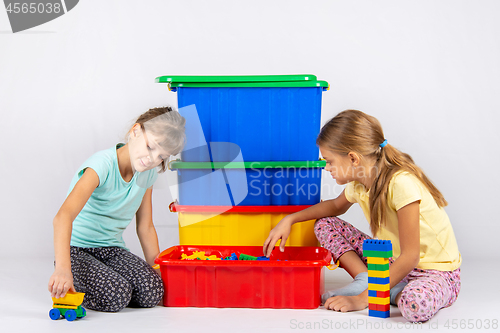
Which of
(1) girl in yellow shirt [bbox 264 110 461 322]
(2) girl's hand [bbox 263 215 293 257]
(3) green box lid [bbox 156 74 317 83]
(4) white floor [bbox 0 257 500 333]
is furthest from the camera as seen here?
(3) green box lid [bbox 156 74 317 83]

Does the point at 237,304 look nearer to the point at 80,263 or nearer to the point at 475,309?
the point at 80,263

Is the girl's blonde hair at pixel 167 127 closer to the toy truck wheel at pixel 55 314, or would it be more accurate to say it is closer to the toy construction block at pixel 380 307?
the toy truck wheel at pixel 55 314

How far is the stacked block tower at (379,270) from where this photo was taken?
4.29ft

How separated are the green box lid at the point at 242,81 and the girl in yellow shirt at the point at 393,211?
247 mm

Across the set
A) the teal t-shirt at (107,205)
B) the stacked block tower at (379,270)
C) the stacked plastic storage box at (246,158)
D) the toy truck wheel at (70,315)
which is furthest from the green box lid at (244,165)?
the toy truck wheel at (70,315)

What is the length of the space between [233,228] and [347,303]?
0.50 meters

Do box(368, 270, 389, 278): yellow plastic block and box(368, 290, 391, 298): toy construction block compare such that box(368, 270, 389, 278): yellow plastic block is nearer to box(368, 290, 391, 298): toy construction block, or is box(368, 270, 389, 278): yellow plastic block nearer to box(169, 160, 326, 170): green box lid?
box(368, 290, 391, 298): toy construction block

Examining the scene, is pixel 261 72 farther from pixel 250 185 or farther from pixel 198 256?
pixel 198 256

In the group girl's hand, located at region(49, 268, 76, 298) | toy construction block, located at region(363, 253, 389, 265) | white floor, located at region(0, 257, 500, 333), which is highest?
toy construction block, located at region(363, 253, 389, 265)

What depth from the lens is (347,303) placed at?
1.42 metres

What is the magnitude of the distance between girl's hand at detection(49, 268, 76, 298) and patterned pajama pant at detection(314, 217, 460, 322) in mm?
786

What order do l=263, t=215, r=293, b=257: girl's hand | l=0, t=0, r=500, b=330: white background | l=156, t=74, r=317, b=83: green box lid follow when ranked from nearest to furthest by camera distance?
l=263, t=215, r=293, b=257: girl's hand, l=156, t=74, r=317, b=83: green box lid, l=0, t=0, r=500, b=330: white background

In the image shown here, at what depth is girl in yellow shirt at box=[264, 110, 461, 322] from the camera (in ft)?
4.57

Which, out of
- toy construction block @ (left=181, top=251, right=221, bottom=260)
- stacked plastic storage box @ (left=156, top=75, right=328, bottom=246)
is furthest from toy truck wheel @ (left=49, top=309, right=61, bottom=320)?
stacked plastic storage box @ (left=156, top=75, right=328, bottom=246)
